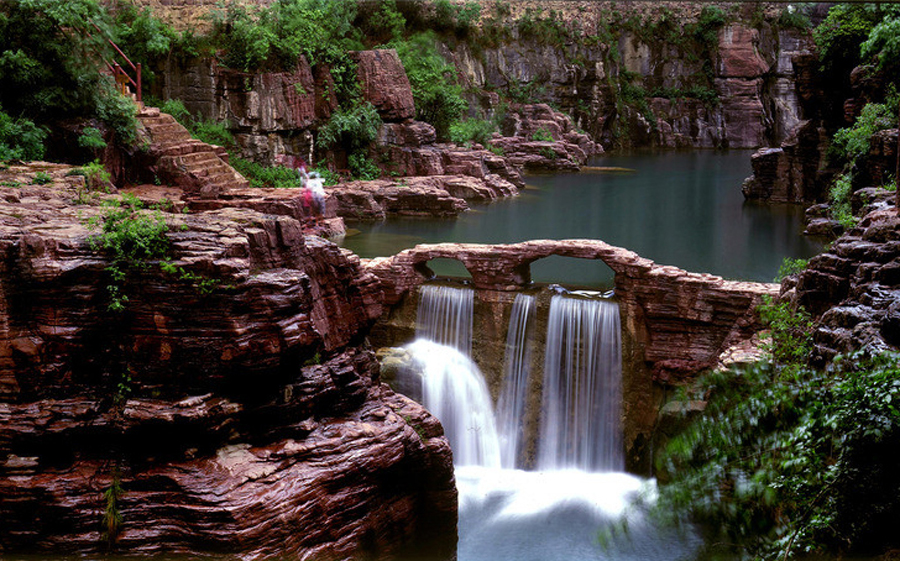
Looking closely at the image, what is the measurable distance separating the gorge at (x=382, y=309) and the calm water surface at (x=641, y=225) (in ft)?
0.45

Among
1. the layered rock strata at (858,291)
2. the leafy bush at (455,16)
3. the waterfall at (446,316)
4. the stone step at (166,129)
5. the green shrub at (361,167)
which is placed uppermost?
the leafy bush at (455,16)

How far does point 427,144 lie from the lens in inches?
1040

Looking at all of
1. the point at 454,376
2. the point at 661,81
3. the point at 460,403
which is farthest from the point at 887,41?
the point at 661,81

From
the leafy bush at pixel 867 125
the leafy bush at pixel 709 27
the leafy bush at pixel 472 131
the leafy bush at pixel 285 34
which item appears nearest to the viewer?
the leafy bush at pixel 867 125

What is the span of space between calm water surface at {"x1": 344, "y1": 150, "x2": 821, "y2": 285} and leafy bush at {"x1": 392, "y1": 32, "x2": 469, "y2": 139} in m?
3.72

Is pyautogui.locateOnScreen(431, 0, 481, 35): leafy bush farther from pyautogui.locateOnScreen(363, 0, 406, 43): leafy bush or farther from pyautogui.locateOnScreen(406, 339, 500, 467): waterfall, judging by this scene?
pyautogui.locateOnScreen(406, 339, 500, 467): waterfall

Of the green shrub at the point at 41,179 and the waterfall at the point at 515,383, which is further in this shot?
the waterfall at the point at 515,383

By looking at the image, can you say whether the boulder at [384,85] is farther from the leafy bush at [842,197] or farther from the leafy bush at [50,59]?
the leafy bush at [842,197]

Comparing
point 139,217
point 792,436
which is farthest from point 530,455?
point 792,436

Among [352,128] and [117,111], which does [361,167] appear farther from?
[117,111]

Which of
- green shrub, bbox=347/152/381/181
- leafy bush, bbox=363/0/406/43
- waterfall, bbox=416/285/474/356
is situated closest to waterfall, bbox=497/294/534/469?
waterfall, bbox=416/285/474/356

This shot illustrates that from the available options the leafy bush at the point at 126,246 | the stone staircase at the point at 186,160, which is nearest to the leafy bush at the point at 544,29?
the stone staircase at the point at 186,160

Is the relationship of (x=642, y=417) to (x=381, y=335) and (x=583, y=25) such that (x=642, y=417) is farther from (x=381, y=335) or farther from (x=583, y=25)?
(x=583, y=25)

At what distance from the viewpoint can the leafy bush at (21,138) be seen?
13.3 meters
